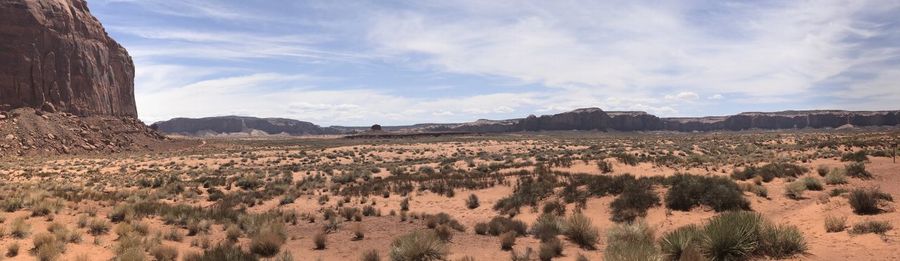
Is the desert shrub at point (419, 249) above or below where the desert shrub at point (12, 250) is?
below

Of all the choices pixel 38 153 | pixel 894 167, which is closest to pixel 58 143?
pixel 38 153

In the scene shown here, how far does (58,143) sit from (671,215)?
196 ft

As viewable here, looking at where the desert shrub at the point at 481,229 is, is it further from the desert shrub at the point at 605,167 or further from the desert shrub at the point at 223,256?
the desert shrub at the point at 605,167

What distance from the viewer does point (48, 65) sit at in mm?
60688

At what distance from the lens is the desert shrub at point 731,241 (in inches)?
333

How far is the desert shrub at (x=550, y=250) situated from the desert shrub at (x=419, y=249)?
2.18 meters

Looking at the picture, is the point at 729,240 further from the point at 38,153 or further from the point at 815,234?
the point at 38,153

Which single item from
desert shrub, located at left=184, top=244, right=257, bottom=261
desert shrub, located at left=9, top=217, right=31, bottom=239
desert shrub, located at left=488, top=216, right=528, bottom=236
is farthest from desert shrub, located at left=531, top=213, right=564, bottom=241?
desert shrub, located at left=9, top=217, right=31, bottom=239

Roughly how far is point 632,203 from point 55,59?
244 feet

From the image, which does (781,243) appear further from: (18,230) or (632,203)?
(18,230)

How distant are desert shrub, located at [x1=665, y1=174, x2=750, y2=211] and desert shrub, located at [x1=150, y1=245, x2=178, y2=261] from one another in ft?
45.9

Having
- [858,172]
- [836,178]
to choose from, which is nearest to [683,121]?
[858,172]

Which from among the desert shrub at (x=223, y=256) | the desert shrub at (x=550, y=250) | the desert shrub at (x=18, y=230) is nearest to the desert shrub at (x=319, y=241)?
the desert shrub at (x=223, y=256)

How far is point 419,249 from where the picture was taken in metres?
10.5
